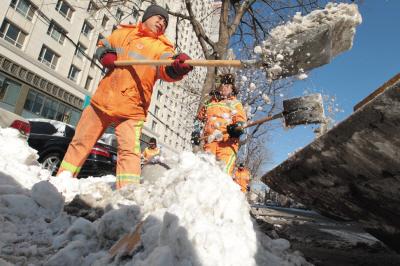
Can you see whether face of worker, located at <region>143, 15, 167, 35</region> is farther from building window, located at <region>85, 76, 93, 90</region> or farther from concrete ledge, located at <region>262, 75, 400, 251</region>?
building window, located at <region>85, 76, 93, 90</region>

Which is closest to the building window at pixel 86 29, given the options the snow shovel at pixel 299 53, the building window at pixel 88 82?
the building window at pixel 88 82

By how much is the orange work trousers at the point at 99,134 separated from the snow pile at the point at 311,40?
152 centimetres

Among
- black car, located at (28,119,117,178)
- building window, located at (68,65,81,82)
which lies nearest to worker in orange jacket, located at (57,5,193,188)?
black car, located at (28,119,117,178)

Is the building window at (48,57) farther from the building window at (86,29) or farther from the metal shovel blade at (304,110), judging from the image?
the metal shovel blade at (304,110)

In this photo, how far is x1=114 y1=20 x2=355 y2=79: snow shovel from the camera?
2.92 m

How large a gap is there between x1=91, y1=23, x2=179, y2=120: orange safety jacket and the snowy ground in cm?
113

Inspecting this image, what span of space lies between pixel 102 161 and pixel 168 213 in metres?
6.77

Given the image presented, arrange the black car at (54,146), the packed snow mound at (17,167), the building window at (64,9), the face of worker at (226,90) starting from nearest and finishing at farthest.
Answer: the packed snow mound at (17,167) → the face of worker at (226,90) → the black car at (54,146) → the building window at (64,9)

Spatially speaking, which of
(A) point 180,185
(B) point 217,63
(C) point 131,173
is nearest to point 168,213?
(A) point 180,185

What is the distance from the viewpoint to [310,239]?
3500 mm

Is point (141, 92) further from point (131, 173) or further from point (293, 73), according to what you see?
point (293, 73)

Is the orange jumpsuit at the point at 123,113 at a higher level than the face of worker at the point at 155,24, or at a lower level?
lower

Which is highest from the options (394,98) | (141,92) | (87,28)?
(87,28)

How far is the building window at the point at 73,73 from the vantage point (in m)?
24.8
